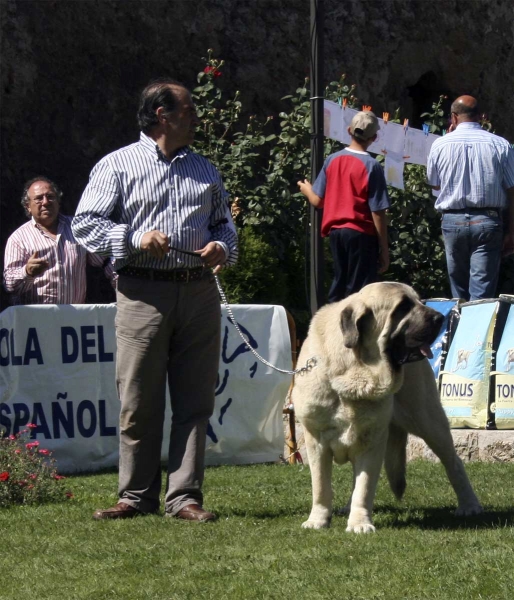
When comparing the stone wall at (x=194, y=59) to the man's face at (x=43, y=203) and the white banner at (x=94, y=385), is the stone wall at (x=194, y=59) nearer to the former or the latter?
the man's face at (x=43, y=203)

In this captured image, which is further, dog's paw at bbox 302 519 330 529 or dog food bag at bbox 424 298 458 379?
dog food bag at bbox 424 298 458 379

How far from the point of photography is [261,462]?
26.7ft

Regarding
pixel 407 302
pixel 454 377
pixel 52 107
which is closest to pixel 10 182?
pixel 52 107

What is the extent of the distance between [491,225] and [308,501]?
321 centimetres

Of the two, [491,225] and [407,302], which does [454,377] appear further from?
[407,302]

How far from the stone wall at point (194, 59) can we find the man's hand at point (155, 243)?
19.2ft

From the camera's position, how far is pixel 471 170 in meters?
8.47

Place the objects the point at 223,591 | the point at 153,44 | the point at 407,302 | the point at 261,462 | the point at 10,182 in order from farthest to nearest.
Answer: the point at 153,44
the point at 10,182
the point at 261,462
the point at 407,302
the point at 223,591

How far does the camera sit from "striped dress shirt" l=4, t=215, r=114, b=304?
7867 millimetres

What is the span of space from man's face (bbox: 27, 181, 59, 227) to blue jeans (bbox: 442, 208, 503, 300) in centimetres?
305

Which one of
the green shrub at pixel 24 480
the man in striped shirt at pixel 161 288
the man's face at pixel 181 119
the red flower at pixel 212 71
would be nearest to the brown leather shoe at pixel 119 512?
the man in striped shirt at pixel 161 288

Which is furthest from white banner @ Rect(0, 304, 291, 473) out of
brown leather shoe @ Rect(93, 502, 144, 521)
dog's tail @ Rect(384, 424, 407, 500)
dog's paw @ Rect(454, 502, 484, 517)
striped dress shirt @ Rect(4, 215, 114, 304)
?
dog's paw @ Rect(454, 502, 484, 517)

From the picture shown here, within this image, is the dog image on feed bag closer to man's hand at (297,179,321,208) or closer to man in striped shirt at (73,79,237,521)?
Result: man in striped shirt at (73,79,237,521)

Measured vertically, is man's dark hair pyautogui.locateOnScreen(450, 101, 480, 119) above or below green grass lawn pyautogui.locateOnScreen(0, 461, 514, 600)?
above
